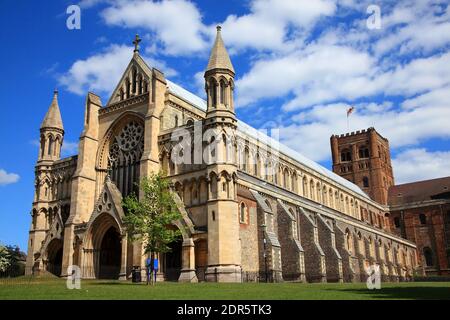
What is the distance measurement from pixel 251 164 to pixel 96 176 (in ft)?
51.9

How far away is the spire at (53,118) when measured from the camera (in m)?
52.8

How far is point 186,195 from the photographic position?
39.4 metres

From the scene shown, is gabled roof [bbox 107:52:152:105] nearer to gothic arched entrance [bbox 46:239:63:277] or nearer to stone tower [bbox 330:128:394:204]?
gothic arched entrance [bbox 46:239:63:277]

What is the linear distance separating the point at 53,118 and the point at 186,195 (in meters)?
22.6

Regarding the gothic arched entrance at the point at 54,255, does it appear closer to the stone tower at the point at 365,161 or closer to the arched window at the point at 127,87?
the arched window at the point at 127,87

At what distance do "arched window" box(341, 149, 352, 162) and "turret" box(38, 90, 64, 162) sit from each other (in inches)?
2494

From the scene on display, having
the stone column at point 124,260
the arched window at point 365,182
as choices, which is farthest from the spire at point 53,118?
the arched window at point 365,182

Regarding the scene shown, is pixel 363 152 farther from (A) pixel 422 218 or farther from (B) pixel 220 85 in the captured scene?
(B) pixel 220 85

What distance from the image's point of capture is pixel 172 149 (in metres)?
41.4

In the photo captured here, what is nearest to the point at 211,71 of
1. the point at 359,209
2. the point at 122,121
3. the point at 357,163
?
the point at 122,121

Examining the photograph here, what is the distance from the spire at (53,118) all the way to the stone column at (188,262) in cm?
2487

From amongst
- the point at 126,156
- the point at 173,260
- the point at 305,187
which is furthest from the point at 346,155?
the point at 173,260

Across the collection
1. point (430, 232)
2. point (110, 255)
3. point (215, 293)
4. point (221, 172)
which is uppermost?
point (221, 172)
